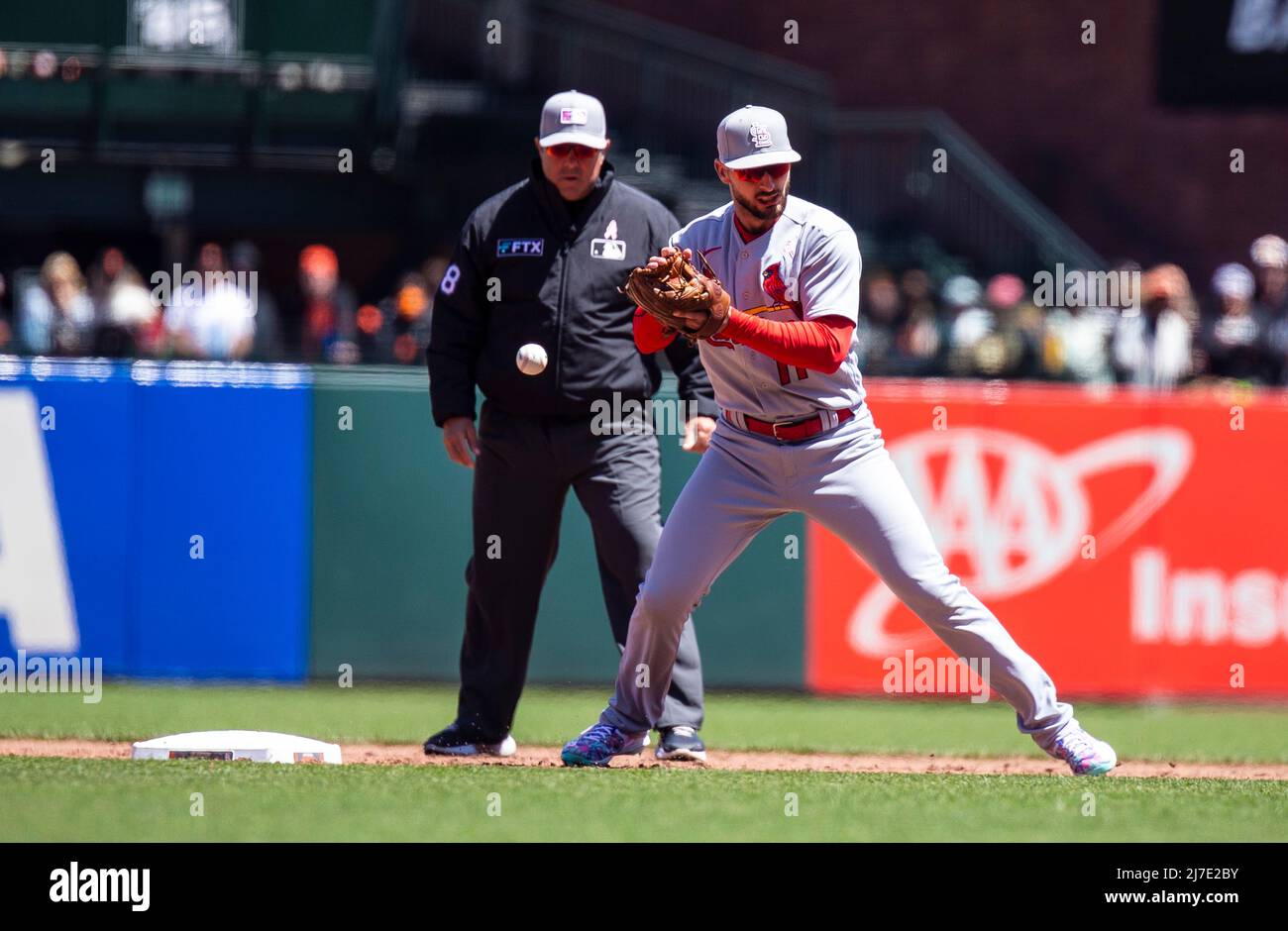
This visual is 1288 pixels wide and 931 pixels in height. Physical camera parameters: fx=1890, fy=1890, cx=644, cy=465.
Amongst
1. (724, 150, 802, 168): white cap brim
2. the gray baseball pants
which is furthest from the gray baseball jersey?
(724, 150, 802, 168): white cap brim

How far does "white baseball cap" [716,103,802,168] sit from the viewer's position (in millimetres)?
5934

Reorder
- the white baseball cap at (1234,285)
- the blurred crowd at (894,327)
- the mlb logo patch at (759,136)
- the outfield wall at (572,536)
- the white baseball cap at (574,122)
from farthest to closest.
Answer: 1. the white baseball cap at (1234,285)
2. the blurred crowd at (894,327)
3. the outfield wall at (572,536)
4. the white baseball cap at (574,122)
5. the mlb logo patch at (759,136)

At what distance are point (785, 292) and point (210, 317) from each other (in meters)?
7.40

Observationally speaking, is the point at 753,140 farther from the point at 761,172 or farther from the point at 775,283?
the point at 775,283

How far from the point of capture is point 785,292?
6.14 m

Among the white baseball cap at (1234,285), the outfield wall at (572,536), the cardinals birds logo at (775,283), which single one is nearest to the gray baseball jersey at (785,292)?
the cardinals birds logo at (775,283)

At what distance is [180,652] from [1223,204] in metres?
13.8

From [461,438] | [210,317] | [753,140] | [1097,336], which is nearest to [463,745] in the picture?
[461,438]

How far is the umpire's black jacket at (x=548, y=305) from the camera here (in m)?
6.93

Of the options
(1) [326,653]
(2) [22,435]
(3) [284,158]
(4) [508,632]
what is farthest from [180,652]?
(3) [284,158]

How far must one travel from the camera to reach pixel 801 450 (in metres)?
6.16

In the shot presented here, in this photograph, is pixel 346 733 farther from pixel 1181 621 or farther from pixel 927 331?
pixel 927 331

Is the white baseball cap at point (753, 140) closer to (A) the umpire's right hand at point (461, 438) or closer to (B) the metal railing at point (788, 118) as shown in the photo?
(A) the umpire's right hand at point (461, 438)

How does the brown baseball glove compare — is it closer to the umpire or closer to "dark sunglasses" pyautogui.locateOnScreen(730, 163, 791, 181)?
"dark sunglasses" pyautogui.locateOnScreen(730, 163, 791, 181)
